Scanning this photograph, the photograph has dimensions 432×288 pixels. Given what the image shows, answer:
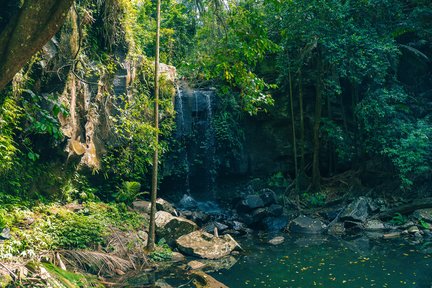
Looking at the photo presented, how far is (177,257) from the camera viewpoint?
336 inches

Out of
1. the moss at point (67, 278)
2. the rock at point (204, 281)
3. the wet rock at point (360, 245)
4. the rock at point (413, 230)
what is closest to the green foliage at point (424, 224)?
the rock at point (413, 230)

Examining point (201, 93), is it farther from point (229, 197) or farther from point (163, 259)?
point (163, 259)

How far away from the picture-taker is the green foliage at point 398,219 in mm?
11617

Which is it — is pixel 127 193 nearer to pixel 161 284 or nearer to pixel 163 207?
pixel 163 207

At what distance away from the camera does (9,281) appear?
15.5ft

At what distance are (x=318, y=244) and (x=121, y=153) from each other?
580 cm

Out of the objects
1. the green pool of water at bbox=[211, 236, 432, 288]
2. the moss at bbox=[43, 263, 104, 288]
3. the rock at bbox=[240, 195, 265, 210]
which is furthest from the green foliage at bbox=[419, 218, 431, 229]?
the moss at bbox=[43, 263, 104, 288]

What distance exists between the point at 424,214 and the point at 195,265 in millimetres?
7434

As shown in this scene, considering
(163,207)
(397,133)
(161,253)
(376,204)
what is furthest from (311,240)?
(397,133)

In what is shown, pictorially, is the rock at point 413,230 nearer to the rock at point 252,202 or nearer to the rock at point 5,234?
the rock at point 252,202

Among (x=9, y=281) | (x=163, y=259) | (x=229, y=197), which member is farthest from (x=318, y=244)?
(x=9, y=281)

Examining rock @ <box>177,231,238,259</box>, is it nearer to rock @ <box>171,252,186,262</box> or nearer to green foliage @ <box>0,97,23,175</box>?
rock @ <box>171,252,186,262</box>

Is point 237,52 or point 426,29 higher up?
point 426,29

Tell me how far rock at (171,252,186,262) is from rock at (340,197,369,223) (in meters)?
5.87
